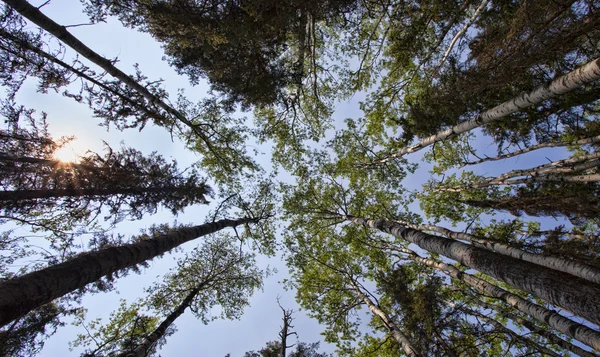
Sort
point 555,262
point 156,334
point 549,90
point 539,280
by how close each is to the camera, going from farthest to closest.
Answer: point 156,334
point 555,262
point 549,90
point 539,280

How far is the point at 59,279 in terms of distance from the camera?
2.94 m

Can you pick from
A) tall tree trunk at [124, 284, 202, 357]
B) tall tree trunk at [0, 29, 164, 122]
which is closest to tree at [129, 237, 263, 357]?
tall tree trunk at [124, 284, 202, 357]

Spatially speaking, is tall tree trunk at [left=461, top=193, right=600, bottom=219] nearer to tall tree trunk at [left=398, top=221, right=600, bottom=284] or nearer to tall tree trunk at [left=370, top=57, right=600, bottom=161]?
tall tree trunk at [left=398, top=221, right=600, bottom=284]

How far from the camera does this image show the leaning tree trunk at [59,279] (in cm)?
245

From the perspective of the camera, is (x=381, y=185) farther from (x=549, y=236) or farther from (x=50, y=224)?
(x=50, y=224)

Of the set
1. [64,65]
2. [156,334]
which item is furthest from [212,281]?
[64,65]

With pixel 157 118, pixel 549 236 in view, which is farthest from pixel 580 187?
pixel 157 118

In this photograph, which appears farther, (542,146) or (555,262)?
(542,146)

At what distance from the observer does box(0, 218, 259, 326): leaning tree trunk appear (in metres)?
2.45

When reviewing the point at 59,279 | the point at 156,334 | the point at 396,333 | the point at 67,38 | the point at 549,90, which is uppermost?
the point at 67,38

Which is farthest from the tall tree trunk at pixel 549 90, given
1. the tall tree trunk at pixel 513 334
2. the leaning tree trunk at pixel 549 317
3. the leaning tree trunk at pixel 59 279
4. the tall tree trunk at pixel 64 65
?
the tall tree trunk at pixel 64 65

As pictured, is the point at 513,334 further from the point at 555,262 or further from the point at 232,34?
the point at 232,34

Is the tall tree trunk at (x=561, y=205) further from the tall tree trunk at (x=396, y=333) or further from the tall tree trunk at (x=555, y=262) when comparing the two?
the tall tree trunk at (x=396, y=333)

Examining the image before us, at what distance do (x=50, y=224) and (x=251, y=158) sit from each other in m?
7.24
